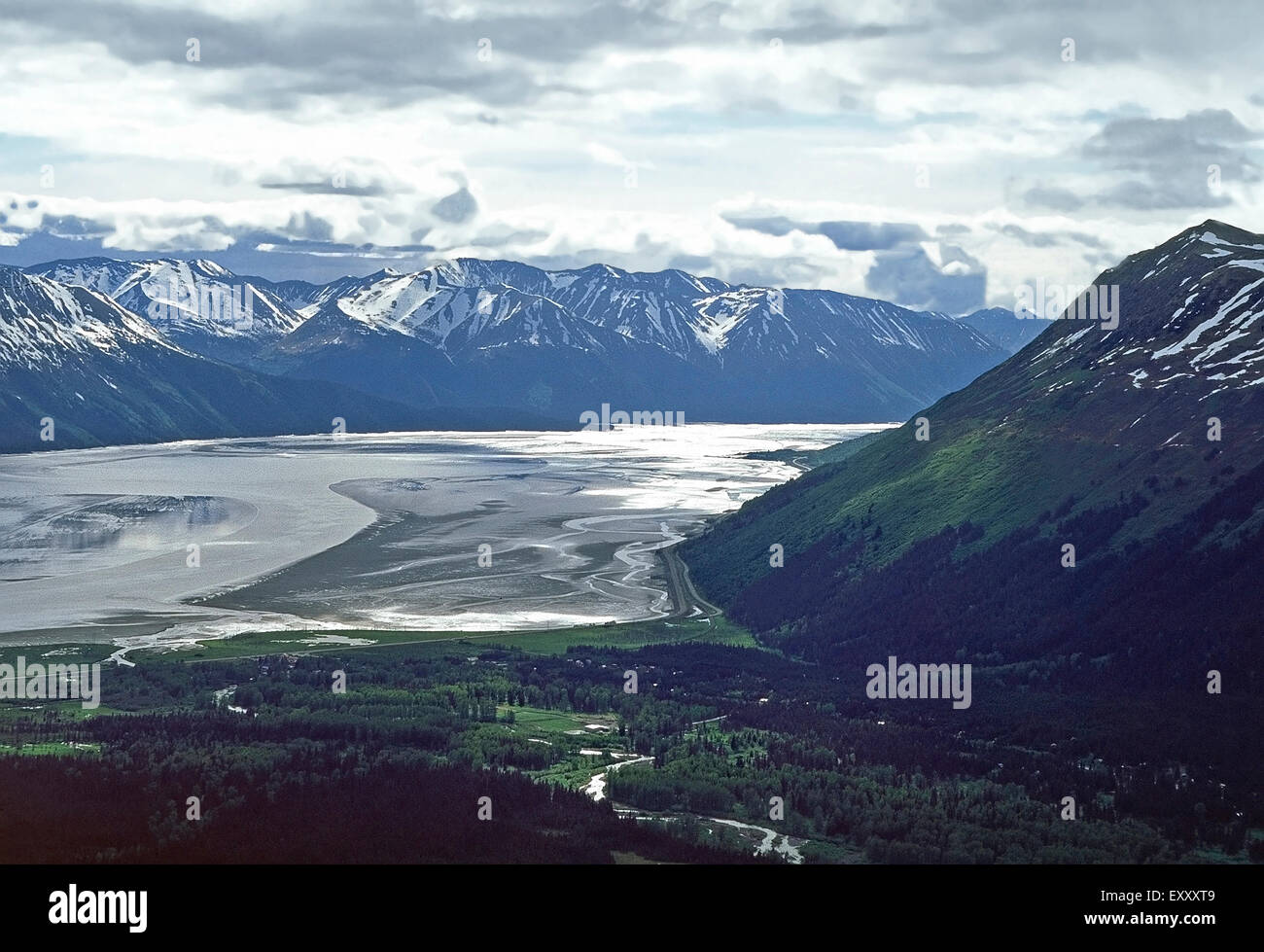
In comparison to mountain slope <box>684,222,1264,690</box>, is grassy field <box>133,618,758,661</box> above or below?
below

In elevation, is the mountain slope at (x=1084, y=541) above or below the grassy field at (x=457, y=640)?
above

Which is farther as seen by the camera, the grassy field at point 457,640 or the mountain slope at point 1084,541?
the grassy field at point 457,640

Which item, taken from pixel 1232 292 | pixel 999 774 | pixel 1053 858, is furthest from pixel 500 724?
pixel 1232 292

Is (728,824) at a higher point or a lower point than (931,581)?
lower

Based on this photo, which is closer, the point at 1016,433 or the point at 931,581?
the point at 931,581

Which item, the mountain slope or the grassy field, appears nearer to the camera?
the mountain slope

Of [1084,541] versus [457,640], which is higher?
[1084,541]

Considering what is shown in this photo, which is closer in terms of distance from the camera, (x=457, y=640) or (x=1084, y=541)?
(x=457, y=640)

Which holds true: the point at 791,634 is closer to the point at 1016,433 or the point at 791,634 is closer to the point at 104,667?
Answer: the point at 1016,433
